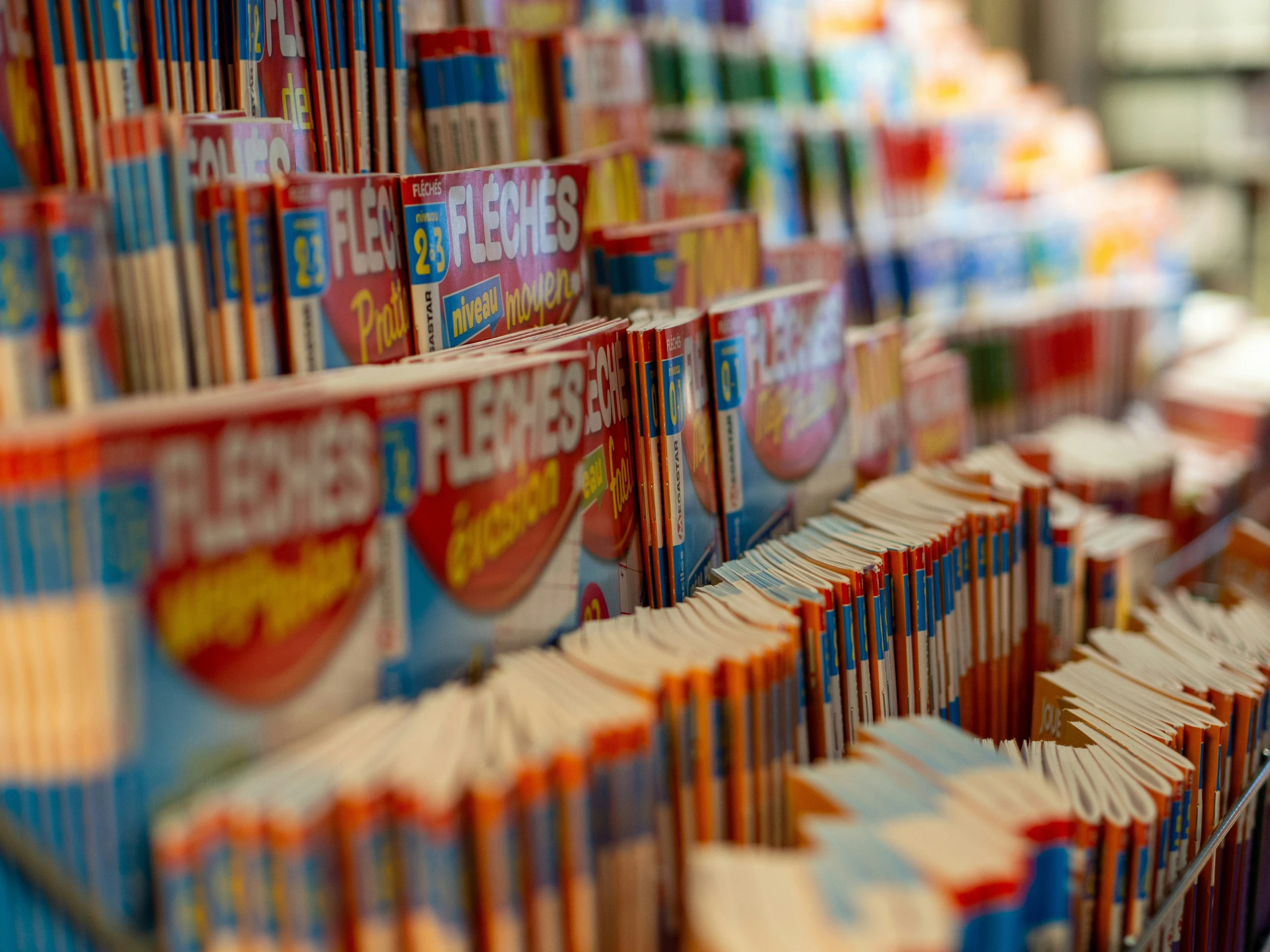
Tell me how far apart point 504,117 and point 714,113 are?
1.07 meters

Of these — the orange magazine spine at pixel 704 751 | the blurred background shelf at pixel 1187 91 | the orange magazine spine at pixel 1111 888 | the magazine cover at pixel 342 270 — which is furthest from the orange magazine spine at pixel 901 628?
the blurred background shelf at pixel 1187 91

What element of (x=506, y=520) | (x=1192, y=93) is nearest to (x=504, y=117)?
(x=506, y=520)

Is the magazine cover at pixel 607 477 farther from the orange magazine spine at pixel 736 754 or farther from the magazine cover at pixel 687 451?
the orange magazine spine at pixel 736 754

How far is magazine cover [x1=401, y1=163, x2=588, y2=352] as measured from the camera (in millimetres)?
1280

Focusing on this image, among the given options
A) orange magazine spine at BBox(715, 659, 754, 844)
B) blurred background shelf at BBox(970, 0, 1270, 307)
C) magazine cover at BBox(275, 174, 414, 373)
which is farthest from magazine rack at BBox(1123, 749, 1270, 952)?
blurred background shelf at BBox(970, 0, 1270, 307)

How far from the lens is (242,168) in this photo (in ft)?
3.68

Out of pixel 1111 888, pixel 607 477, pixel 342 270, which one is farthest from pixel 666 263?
pixel 1111 888

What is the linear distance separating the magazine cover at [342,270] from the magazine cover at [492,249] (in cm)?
3

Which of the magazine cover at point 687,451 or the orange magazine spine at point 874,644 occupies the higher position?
the magazine cover at point 687,451

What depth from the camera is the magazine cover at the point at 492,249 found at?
50.4 inches

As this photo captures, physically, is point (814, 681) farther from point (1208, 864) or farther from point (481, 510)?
point (1208, 864)

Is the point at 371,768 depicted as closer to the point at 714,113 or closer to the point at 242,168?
the point at 242,168

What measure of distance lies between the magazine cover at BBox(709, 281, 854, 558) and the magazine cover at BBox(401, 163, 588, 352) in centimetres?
22

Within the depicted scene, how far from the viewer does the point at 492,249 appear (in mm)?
1369
